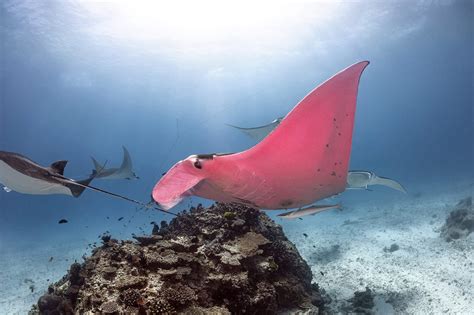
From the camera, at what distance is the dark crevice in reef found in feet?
11.3

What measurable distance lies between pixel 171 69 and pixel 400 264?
35.2m

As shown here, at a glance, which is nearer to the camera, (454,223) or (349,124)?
(349,124)

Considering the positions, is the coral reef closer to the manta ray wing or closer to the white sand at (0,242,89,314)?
the manta ray wing

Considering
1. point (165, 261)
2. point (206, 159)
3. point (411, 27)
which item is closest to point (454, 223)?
point (165, 261)

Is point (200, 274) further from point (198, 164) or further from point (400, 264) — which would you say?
point (400, 264)

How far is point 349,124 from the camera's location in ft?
7.39

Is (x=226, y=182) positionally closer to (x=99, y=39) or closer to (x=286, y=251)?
(x=286, y=251)

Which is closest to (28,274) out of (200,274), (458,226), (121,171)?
(121,171)

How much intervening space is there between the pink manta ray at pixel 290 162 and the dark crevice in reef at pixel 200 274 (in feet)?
5.64

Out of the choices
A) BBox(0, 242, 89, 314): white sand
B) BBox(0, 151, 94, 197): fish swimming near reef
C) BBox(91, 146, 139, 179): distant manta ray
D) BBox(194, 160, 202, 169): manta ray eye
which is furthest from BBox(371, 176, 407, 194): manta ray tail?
BBox(0, 242, 89, 314): white sand

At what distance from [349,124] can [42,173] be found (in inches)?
145

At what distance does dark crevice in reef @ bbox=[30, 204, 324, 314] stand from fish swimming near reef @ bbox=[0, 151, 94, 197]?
1.18 meters

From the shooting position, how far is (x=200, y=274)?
13.7ft

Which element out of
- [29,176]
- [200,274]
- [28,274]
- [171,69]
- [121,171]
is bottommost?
[28,274]
